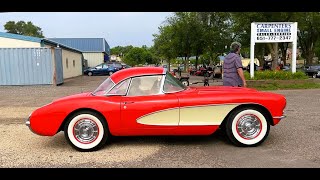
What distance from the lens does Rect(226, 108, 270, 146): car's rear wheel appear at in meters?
4.84

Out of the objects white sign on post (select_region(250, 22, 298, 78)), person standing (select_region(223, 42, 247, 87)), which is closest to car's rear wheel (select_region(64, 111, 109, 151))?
person standing (select_region(223, 42, 247, 87))

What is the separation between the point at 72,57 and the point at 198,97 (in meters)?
25.3

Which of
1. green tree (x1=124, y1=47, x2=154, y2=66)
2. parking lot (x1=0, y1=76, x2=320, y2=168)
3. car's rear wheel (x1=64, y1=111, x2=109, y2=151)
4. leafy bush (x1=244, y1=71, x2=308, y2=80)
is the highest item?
green tree (x1=124, y1=47, x2=154, y2=66)

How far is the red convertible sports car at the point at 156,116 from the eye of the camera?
475cm

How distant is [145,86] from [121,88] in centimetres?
40

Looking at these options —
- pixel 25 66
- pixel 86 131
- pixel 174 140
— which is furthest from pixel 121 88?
pixel 25 66

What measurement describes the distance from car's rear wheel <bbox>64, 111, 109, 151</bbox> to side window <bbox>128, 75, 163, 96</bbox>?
0.70 metres

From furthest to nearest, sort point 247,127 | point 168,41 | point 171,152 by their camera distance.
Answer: point 168,41, point 247,127, point 171,152

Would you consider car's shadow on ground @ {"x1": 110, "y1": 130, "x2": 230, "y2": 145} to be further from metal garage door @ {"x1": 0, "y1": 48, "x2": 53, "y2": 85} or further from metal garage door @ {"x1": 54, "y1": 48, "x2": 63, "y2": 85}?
metal garage door @ {"x1": 54, "y1": 48, "x2": 63, "y2": 85}

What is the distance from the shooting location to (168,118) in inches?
188

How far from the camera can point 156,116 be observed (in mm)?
4766

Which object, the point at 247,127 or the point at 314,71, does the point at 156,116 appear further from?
the point at 314,71

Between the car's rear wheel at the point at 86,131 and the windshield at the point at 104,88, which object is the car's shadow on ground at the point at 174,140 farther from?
the windshield at the point at 104,88
